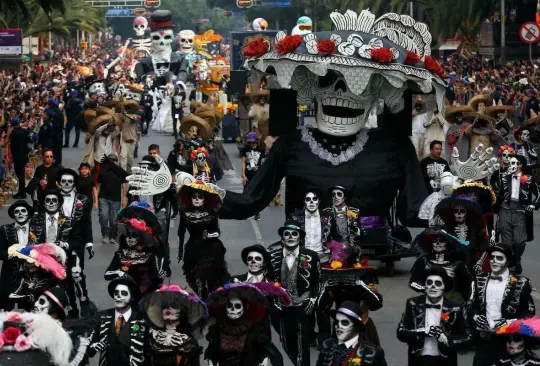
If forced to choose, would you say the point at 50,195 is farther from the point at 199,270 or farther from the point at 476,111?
the point at 476,111

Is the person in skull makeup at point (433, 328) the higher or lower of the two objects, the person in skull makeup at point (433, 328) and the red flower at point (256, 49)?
the lower

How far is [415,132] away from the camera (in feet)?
97.9

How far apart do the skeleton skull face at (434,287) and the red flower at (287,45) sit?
5182 millimetres

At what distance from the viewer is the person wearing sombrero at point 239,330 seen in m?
13.2

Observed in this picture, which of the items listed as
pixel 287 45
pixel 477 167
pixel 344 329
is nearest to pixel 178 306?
pixel 344 329

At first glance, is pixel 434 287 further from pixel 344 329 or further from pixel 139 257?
pixel 139 257

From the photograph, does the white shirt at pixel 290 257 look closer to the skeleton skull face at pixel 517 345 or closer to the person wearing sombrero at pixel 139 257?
the person wearing sombrero at pixel 139 257

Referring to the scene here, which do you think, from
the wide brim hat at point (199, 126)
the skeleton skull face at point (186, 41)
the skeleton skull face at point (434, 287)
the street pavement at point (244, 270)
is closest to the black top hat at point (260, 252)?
the street pavement at point (244, 270)

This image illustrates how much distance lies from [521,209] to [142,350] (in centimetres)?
880

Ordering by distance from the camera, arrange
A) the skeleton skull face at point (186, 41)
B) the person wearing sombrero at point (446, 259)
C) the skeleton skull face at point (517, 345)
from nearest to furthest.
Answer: the skeleton skull face at point (517, 345) < the person wearing sombrero at point (446, 259) < the skeleton skull face at point (186, 41)

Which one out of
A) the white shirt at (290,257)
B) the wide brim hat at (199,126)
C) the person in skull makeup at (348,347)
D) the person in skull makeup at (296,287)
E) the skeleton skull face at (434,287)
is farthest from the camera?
the wide brim hat at (199,126)

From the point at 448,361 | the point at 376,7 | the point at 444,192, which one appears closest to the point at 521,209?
the point at 444,192

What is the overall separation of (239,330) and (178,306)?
56cm

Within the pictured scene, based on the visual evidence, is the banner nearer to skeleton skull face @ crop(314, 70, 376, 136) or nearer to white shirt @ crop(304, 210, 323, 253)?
skeleton skull face @ crop(314, 70, 376, 136)
